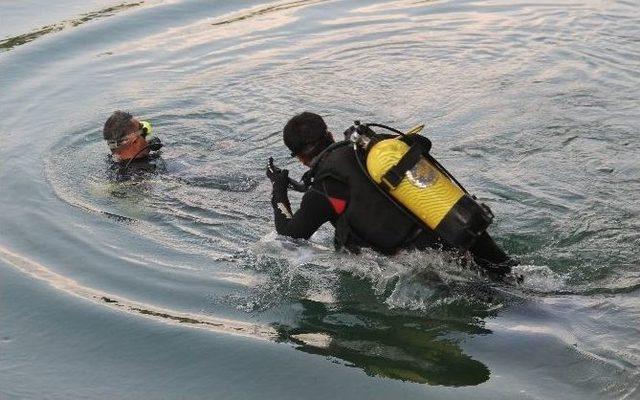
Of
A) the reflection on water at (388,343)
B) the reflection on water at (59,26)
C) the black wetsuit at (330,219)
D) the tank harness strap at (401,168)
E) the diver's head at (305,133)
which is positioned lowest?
the reflection on water at (388,343)

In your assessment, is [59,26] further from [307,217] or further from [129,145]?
[307,217]

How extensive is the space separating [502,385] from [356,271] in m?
1.74

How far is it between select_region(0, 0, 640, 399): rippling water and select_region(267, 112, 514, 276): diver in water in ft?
0.83

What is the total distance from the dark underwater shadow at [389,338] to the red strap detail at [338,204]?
0.84m

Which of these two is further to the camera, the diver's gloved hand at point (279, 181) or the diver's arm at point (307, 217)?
the diver's gloved hand at point (279, 181)

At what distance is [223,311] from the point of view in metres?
6.61

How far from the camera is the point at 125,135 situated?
849 cm

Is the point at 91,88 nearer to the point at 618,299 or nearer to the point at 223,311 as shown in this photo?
the point at 223,311

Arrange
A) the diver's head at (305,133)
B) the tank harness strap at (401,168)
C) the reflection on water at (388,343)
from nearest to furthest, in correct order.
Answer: the reflection on water at (388,343) < the tank harness strap at (401,168) < the diver's head at (305,133)

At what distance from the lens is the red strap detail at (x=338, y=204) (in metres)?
5.99

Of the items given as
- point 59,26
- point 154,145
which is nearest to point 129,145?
point 154,145

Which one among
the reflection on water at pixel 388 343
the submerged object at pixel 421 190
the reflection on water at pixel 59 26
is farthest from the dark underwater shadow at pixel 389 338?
the reflection on water at pixel 59 26

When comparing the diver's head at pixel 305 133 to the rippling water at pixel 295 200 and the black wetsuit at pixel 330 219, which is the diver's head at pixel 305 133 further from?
the rippling water at pixel 295 200

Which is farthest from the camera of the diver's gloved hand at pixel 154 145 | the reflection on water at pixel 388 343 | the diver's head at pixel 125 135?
the diver's gloved hand at pixel 154 145
